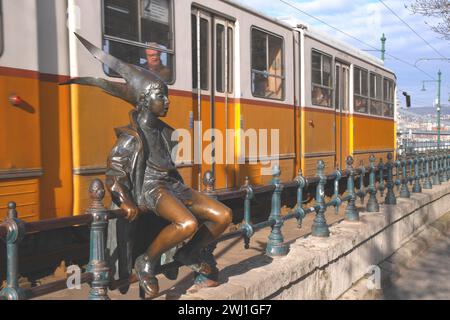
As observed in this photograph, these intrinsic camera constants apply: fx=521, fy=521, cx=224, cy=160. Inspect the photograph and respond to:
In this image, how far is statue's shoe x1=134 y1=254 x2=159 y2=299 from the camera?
3486 mm

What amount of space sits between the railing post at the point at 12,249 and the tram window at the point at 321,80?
26.5ft

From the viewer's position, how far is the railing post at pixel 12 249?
2564 mm

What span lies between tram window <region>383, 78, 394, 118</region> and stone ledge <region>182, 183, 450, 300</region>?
600 centimetres

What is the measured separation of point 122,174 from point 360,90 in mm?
10269

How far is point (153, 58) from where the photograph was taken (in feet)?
19.4

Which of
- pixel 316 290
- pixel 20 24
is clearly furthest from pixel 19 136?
pixel 316 290

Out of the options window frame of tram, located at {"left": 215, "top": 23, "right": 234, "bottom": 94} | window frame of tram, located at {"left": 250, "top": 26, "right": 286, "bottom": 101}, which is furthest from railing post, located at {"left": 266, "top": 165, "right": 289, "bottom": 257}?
window frame of tram, located at {"left": 250, "top": 26, "right": 286, "bottom": 101}

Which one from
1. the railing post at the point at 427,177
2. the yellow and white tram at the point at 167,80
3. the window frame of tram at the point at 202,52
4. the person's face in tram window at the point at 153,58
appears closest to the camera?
the yellow and white tram at the point at 167,80

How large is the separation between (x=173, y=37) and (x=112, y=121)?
4.79 feet

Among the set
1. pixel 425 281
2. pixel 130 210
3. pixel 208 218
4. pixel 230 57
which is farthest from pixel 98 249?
pixel 425 281

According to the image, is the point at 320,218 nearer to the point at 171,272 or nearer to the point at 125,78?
the point at 171,272

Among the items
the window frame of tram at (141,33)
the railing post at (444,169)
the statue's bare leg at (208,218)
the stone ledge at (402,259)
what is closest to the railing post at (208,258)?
the statue's bare leg at (208,218)

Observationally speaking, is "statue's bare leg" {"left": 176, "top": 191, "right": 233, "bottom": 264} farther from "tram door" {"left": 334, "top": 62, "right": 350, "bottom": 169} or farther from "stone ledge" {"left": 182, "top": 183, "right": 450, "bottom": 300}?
"tram door" {"left": 334, "top": 62, "right": 350, "bottom": 169}

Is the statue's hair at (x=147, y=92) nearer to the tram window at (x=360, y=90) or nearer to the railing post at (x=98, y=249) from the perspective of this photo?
the railing post at (x=98, y=249)
